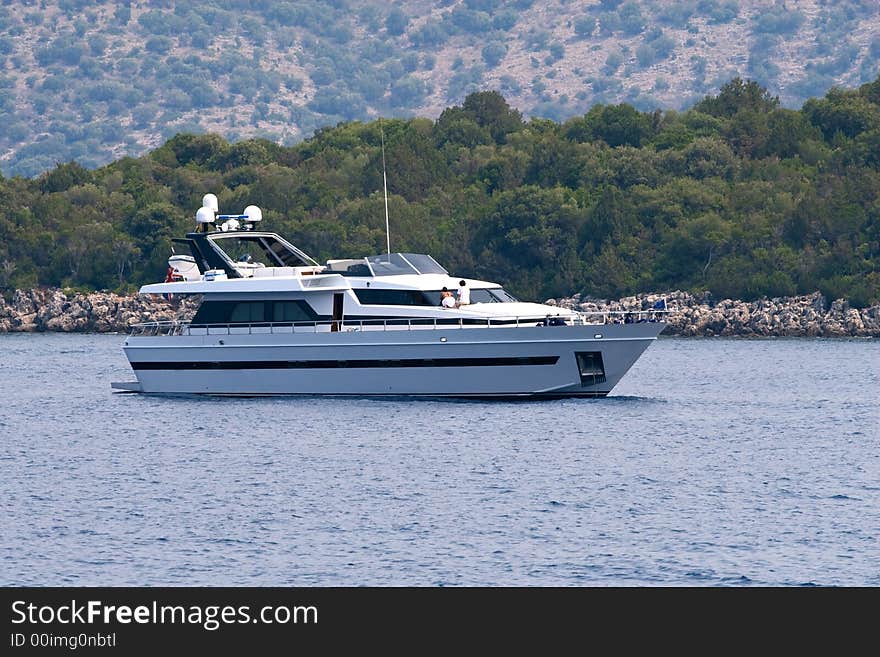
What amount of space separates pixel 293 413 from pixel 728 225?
223 ft

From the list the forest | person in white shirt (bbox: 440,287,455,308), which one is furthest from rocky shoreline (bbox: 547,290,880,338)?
person in white shirt (bbox: 440,287,455,308)

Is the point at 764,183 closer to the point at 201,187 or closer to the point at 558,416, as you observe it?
the point at 201,187

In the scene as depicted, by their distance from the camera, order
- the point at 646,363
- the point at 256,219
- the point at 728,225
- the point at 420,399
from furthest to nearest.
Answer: the point at 728,225 → the point at 646,363 → the point at 256,219 → the point at 420,399

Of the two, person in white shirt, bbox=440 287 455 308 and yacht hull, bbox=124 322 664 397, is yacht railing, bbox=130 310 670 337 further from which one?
person in white shirt, bbox=440 287 455 308

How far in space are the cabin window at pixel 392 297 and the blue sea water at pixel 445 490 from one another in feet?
10.4

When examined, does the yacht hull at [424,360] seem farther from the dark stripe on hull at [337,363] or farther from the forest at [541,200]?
the forest at [541,200]

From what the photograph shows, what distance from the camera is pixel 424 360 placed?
52.8 m

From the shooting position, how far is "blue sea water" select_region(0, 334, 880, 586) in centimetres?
3152

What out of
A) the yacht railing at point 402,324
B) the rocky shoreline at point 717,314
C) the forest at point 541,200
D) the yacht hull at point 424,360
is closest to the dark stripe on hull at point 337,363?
the yacht hull at point 424,360

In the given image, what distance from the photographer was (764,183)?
121 metres

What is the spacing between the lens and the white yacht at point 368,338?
171 feet

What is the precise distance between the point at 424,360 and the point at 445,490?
13913 mm

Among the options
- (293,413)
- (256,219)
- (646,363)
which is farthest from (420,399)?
(646,363)

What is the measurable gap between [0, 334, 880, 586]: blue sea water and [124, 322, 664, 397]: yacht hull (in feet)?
2.13
